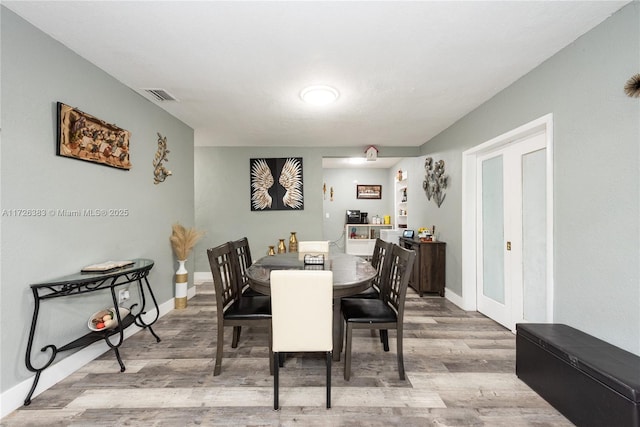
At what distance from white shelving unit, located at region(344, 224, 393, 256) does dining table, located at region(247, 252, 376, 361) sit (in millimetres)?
4402

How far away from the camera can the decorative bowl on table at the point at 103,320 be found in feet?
6.99

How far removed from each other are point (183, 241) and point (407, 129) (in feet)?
11.6

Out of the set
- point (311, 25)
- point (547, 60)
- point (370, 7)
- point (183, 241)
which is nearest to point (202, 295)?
point (183, 241)

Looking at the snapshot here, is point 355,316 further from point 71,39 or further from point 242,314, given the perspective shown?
point 71,39

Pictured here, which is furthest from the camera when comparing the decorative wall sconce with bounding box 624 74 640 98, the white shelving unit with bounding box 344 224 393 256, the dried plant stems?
the white shelving unit with bounding box 344 224 393 256

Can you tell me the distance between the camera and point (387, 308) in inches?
86.7

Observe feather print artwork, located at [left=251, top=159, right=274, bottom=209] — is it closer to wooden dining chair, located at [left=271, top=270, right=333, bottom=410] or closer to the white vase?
the white vase

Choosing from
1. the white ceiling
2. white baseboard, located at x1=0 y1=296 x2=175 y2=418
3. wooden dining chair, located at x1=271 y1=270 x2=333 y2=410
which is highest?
the white ceiling

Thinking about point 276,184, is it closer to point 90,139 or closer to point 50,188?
point 90,139

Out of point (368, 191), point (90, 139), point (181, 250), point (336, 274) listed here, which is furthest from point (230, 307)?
point (368, 191)

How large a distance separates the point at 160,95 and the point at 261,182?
2308mm

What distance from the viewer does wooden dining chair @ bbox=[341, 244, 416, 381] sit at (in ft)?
6.40

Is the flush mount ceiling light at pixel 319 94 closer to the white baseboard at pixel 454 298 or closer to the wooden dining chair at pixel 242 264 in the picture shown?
the wooden dining chair at pixel 242 264

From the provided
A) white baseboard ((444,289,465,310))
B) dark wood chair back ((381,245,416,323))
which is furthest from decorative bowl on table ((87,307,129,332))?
white baseboard ((444,289,465,310))
